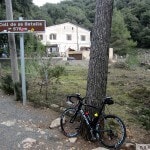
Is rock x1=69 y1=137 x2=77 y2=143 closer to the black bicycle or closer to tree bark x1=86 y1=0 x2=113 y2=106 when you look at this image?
the black bicycle

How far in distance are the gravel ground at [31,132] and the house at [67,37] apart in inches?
1950

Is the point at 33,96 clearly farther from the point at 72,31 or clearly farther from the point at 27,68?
the point at 72,31

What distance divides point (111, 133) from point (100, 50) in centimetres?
158

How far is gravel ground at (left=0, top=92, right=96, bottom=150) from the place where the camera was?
5500 millimetres

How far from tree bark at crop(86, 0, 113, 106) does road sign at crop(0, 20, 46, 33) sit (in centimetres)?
218

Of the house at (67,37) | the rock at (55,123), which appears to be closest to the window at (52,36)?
the house at (67,37)

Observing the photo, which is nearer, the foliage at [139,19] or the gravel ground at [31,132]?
the gravel ground at [31,132]

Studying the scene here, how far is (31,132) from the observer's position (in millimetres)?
6059

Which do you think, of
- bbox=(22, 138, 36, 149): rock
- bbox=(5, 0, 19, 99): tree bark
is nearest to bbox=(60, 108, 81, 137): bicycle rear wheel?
bbox=(22, 138, 36, 149): rock

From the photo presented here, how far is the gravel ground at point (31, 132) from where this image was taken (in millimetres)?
5500

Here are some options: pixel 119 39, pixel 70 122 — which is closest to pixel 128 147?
pixel 70 122

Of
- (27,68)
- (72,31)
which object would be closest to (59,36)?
(72,31)

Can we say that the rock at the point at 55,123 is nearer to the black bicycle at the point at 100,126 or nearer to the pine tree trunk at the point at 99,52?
the black bicycle at the point at 100,126

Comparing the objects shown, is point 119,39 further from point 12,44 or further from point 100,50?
point 100,50
